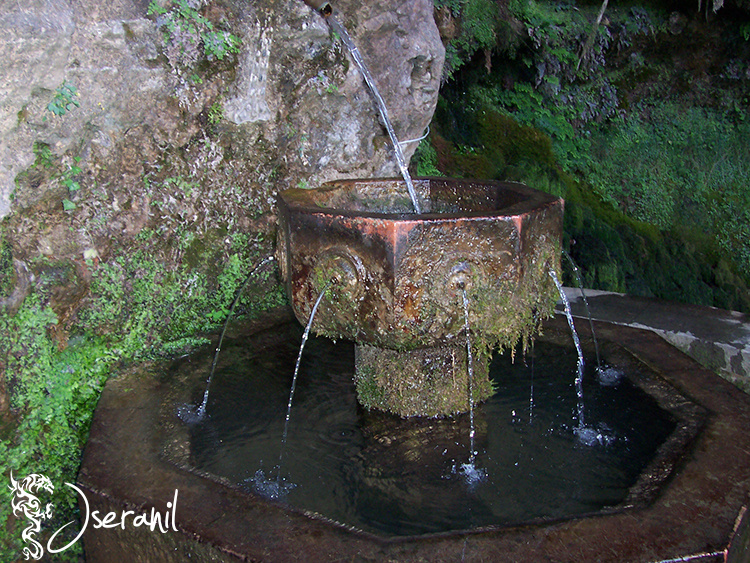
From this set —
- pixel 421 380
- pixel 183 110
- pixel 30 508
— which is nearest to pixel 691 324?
pixel 421 380

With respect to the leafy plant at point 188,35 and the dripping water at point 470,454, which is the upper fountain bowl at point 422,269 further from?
the leafy plant at point 188,35

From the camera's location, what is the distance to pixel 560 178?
25.7ft

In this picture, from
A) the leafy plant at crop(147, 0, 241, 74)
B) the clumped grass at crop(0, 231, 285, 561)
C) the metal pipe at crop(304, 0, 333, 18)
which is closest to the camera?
the clumped grass at crop(0, 231, 285, 561)

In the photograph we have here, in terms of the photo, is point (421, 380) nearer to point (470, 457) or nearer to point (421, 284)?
point (470, 457)

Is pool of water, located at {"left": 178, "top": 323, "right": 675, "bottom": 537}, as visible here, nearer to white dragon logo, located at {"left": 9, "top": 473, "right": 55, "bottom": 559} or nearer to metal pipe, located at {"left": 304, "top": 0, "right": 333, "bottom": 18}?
white dragon logo, located at {"left": 9, "top": 473, "right": 55, "bottom": 559}

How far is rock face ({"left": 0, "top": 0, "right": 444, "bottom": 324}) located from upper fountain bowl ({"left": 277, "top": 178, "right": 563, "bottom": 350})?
1230 millimetres

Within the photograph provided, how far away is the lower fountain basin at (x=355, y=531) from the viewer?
1.97 metres

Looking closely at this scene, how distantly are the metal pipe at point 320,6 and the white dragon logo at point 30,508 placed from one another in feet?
11.4

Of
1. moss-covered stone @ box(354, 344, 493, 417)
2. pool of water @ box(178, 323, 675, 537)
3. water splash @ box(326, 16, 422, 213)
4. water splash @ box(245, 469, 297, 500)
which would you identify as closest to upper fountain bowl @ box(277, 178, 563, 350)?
moss-covered stone @ box(354, 344, 493, 417)

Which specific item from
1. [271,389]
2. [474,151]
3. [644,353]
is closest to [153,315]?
[271,389]

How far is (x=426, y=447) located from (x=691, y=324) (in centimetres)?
250

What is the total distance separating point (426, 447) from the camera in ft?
9.31

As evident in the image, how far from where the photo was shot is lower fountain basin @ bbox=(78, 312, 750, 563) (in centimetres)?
197

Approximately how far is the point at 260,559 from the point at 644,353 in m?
2.58
